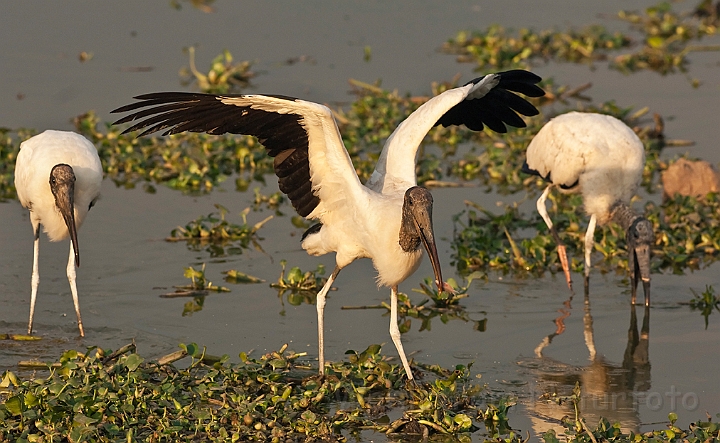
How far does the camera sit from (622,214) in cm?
769

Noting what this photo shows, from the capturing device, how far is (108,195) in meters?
8.58

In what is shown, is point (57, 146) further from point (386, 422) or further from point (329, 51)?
point (329, 51)

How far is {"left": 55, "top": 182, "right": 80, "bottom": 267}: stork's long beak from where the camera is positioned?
20.6 feet

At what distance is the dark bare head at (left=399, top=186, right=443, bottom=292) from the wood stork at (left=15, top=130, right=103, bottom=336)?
6.59ft

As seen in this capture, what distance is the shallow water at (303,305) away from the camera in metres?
5.97

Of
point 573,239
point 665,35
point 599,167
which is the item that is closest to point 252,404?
point 599,167

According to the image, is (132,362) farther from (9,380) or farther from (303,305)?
(303,305)

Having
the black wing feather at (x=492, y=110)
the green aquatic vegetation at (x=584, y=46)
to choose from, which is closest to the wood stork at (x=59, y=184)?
the black wing feather at (x=492, y=110)

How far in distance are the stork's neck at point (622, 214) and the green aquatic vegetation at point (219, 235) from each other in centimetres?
231

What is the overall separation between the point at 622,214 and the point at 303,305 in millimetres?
2326

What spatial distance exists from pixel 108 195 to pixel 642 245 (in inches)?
154

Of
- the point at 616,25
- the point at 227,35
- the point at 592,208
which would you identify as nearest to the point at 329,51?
the point at 227,35

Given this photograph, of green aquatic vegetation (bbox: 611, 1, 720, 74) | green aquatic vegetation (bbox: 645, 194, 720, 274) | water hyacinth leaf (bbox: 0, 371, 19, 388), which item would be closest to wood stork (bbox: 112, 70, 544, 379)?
water hyacinth leaf (bbox: 0, 371, 19, 388)

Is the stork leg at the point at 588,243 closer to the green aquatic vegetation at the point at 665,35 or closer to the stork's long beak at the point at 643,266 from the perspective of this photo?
the stork's long beak at the point at 643,266
